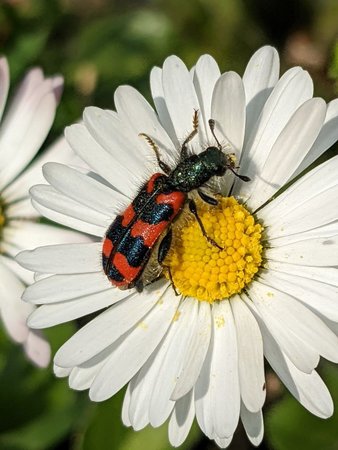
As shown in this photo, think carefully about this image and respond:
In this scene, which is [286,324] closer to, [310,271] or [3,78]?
[310,271]

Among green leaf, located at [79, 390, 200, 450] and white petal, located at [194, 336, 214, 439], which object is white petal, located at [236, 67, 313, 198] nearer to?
white petal, located at [194, 336, 214, 439]

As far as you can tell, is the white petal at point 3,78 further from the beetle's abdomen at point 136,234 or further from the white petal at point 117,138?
the beetle's abdomen at point 136,234

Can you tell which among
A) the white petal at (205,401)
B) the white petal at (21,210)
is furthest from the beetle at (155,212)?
the white petal at (21,210)

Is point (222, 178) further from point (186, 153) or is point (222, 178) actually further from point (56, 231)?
point (56, 231)

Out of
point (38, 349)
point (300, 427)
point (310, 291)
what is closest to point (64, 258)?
point (38, 349)

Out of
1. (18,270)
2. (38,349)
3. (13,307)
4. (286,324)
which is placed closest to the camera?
(286,324)

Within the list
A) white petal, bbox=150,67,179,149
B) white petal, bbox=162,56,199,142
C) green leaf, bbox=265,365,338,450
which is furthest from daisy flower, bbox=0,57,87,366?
green leaf, bbox=265,365,338,450
